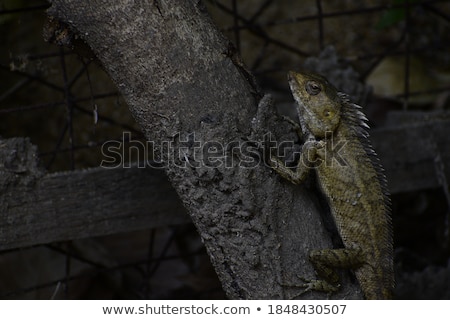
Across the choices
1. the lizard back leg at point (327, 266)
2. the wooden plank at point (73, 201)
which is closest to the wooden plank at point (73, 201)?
the wooden plank at point (73, 201)

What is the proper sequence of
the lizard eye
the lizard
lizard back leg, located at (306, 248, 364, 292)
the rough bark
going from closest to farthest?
1. the rough bark
2. lizard back leg, located at (306, 248, 364, 292)
3. the lizard
4. the lizard eye

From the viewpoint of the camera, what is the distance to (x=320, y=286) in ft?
9.61

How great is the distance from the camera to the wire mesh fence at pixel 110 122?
3980 mm

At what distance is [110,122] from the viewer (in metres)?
4.05

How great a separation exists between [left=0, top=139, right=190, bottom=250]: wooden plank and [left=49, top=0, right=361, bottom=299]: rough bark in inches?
33.6

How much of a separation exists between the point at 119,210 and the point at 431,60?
9.56ft

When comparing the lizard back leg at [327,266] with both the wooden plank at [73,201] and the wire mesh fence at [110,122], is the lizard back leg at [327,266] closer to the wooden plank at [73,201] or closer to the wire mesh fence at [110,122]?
the wooden plank at [73,201]

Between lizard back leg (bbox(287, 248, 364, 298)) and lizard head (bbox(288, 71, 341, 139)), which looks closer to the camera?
lizard back leg (bbox(287, 248, 364, 298))

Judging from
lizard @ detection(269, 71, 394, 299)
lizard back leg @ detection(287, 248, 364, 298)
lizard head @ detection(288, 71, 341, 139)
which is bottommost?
lizard back leg @ detection(287, 248, 364, 298)

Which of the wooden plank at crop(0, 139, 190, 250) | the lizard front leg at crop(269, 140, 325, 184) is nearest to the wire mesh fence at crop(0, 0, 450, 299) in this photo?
the wooden plank at crop(0, 139, 190, 250)

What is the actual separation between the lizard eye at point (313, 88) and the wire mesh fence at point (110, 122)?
26.5 inches

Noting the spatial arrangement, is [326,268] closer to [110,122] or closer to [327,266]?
Result: [327,266]

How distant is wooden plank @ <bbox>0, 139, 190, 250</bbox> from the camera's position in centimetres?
355

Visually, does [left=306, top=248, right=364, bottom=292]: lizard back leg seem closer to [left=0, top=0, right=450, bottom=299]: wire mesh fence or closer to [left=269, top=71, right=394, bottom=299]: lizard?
[left=269, top=71, right=394, bottom=299]: lizard
